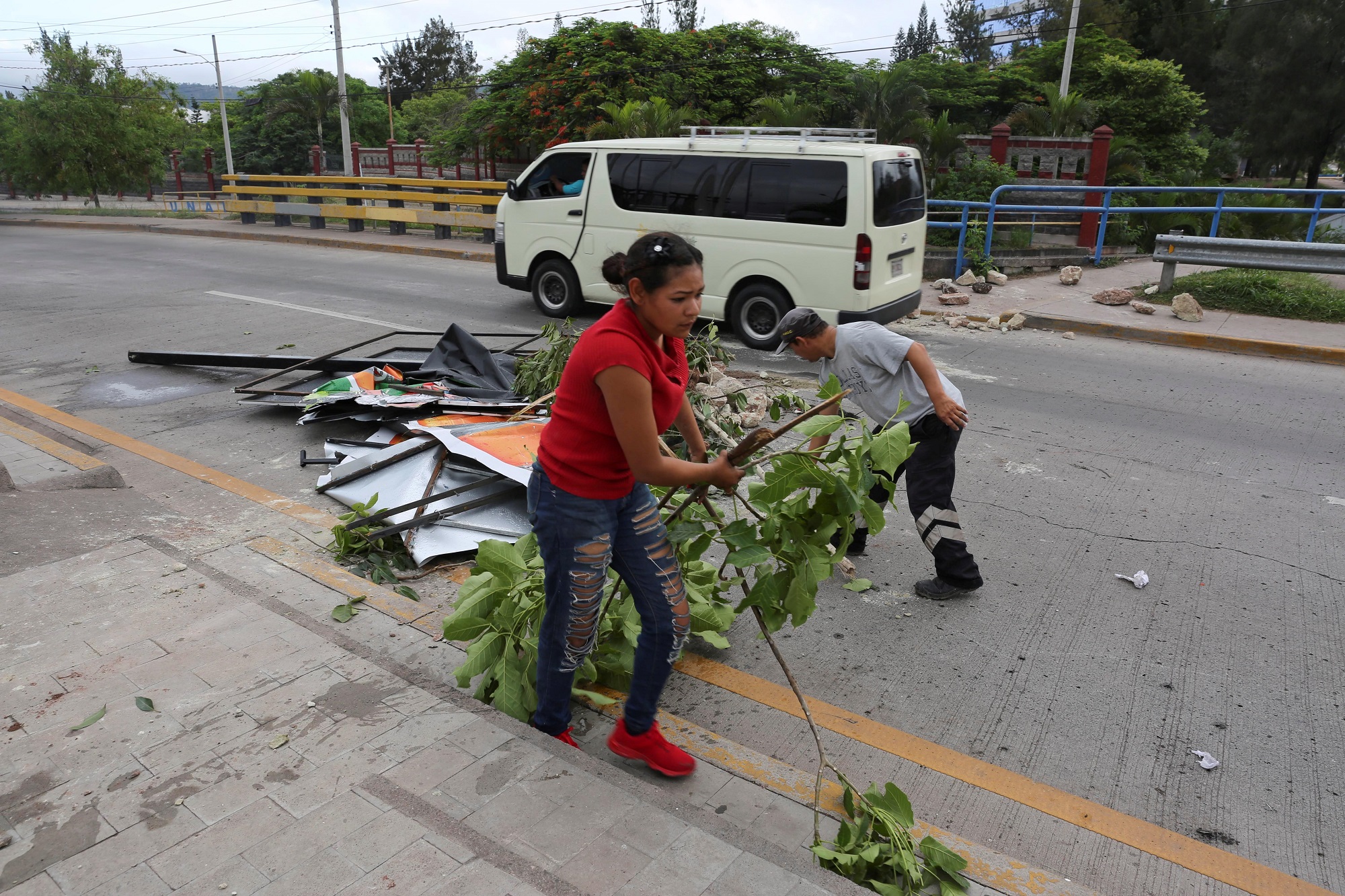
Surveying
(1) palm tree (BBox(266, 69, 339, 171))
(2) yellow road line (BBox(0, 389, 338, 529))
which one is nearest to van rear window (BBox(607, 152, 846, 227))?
(2) yellow road line (BBox(0, 389, 338, 529))

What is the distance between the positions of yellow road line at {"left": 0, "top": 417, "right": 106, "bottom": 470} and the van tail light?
640cm

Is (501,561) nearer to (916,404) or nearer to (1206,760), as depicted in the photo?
(916,404)

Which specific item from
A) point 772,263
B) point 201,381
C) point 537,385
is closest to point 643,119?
point 772,263

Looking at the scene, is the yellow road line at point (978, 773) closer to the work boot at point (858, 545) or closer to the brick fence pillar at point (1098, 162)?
the work boot at point (858, 545)

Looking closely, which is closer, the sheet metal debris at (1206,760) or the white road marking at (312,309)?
the sheet metal debris at (1206,760)

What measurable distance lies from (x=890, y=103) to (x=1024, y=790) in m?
21.5

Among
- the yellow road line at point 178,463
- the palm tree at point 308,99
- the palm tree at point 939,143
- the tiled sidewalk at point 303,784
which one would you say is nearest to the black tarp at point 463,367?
the yellow road line at point 178,463

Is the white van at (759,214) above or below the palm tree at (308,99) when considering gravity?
below

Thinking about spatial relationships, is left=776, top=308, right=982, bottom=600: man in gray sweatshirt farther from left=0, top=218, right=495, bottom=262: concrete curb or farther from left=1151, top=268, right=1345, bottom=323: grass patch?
left=0, top=218, right=495, bottom=262: concrete curb

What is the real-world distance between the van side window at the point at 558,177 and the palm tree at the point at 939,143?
12.0m

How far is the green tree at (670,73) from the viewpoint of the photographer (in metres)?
24.9

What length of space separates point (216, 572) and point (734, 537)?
245cm

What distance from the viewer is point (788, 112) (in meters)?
21.0

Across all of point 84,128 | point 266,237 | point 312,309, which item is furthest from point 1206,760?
point 84,128
